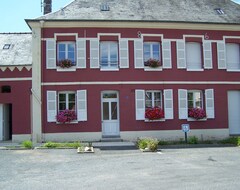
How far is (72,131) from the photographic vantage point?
57.1ft

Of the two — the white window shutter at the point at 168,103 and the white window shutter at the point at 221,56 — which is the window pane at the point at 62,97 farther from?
the white window shutter at the point at 221,56

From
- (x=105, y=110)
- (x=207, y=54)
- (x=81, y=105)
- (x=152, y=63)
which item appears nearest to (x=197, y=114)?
(x=207, y=54)

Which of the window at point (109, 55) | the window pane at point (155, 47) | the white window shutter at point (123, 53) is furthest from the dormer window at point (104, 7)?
the window pane at point (155, 47)

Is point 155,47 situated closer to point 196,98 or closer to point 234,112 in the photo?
point 196,98

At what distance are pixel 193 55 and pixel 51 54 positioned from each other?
24.9 feet

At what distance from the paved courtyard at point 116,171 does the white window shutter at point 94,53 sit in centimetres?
577

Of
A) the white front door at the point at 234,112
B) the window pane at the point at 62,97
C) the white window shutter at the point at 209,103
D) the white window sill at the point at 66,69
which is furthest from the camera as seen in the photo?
the white front door at the point at 234,112

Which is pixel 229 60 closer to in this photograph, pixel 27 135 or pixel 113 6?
pixel 113 6

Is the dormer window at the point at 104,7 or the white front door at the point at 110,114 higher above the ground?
the dormer window at the point at 104,7

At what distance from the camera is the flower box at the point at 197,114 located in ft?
Result: 59.9

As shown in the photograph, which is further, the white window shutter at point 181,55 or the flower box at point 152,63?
the white window shutter at point 181,55

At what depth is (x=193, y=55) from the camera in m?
19.0

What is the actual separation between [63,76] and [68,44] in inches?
68.8

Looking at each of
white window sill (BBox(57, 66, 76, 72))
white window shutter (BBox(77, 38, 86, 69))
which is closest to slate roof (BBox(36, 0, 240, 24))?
white window shutter (BBox(77, 38, 86, 69))
